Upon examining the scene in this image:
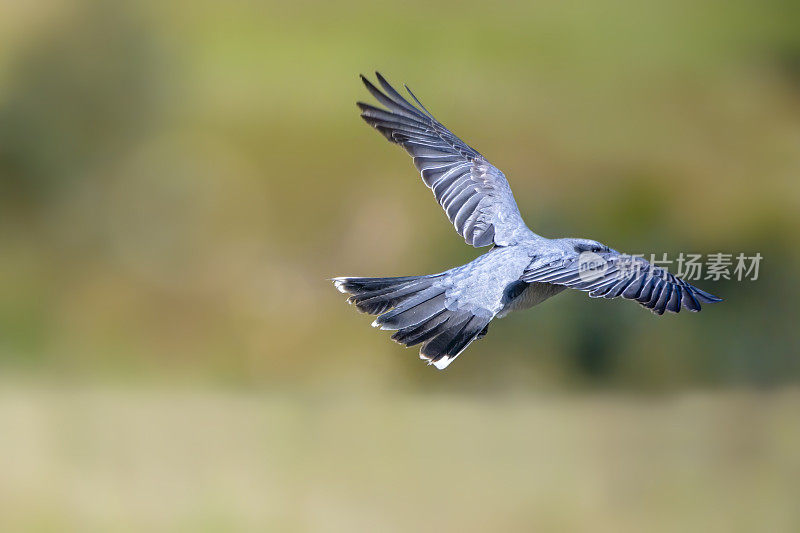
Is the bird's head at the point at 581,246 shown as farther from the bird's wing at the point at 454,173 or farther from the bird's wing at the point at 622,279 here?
the bird's wing at the point at 454,173

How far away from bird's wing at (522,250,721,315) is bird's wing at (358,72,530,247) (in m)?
0.39

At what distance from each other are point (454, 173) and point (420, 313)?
0.97m

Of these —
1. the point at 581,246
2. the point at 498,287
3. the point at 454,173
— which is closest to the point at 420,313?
the point at 498,287

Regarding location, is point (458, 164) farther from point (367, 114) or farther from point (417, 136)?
point (367, 114)

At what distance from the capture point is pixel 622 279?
312 centimetres

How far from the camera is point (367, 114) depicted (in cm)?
411

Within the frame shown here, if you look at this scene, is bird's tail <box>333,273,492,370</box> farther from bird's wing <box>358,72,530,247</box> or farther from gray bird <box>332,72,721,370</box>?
bird's wing <box>358,72,530,247</box>

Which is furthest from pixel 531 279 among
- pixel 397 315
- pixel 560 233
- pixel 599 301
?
pixel 599 301

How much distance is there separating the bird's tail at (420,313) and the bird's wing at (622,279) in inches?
11.2

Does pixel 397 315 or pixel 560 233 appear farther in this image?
pixel 560 233

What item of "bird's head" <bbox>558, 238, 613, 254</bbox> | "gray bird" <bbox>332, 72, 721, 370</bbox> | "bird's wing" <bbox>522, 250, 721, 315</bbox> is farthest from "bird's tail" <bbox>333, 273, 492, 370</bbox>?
"bird's head" <bbox>558, 238, 613, 254</bbox>

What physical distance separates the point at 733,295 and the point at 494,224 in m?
5.11

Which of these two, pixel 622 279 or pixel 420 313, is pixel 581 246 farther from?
pixel 420 313

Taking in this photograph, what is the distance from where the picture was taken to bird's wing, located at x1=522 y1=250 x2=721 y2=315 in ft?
9.87
